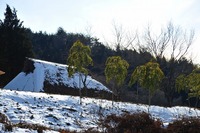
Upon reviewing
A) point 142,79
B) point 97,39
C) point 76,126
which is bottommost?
point 76,126

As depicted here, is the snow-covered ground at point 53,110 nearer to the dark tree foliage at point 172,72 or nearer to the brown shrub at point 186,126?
the brown shrub at point 186,126

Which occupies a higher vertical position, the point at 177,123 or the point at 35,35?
the point at 35,35

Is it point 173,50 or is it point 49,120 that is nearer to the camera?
point 49,120

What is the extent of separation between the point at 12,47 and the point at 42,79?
23.9 ft

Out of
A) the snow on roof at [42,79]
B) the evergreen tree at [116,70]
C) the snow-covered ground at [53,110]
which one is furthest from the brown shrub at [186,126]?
the snow on roof at [42,79]

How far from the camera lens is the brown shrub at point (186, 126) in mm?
11234

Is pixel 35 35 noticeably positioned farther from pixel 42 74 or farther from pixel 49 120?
pixel 49 120

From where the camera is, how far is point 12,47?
37125 millimetres

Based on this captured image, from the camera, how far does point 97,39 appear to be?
69938mm

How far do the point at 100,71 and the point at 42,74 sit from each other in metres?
26.8

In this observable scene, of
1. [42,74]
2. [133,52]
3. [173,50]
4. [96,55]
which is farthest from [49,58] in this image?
[42,74]

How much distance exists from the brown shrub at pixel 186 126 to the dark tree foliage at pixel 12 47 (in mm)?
26853

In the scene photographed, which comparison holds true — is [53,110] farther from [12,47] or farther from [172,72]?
[172,72]

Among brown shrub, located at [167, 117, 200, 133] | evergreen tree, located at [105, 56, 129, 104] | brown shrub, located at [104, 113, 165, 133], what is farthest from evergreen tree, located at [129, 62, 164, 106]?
brown shrub, located at [104, 113, 165, 133]
